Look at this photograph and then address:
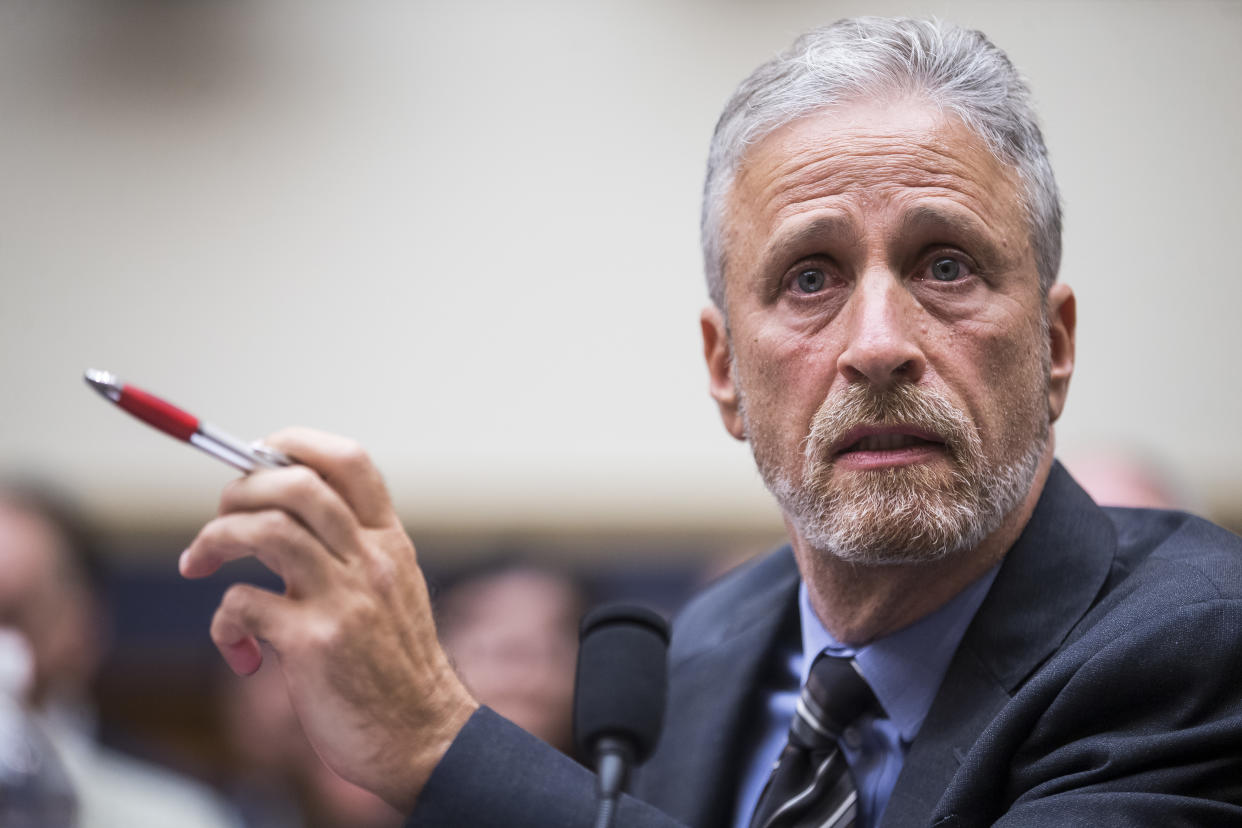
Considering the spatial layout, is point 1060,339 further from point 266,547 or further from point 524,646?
point 524,646

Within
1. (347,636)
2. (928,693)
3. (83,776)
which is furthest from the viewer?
(83,776)

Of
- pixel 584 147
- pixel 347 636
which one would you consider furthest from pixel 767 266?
pixel 584 147

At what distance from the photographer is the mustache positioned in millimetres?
1501

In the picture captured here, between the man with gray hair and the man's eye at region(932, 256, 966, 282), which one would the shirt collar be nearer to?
the man with gray hair

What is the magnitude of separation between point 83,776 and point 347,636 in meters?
2.87

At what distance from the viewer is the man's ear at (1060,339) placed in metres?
1.74

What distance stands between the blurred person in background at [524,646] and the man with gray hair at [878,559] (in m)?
1.31

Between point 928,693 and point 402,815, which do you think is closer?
point 402,815

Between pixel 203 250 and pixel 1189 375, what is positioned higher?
pixel 203 250

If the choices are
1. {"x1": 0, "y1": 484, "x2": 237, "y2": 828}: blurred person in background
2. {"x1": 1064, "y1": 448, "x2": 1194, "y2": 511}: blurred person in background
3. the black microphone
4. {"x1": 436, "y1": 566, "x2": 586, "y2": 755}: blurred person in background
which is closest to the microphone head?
the black microphone

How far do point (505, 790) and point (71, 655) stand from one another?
298 cm

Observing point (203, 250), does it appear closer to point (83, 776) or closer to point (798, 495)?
point (83, 776)

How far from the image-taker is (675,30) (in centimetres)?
486

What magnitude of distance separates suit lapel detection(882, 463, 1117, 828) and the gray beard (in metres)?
0.08
